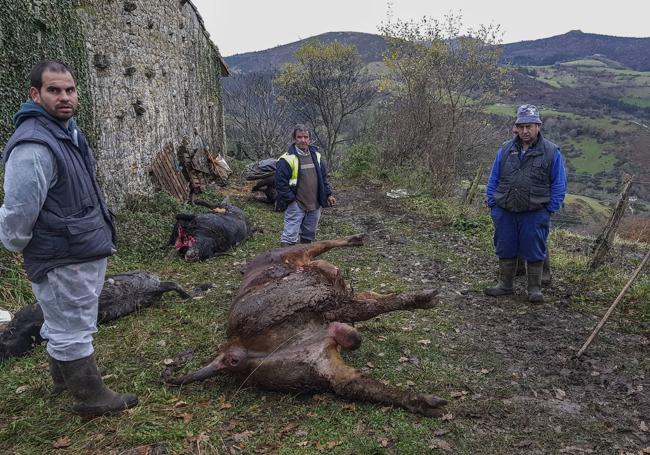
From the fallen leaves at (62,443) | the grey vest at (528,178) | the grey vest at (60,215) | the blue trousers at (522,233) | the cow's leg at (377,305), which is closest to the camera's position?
the grey vest at (60,215)

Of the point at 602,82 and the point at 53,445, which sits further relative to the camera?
the point at 602,82

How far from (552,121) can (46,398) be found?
59.0m

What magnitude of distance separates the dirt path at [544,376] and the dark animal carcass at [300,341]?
52cm

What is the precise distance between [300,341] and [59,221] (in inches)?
65.8

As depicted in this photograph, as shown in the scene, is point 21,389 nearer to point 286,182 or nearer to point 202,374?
point 202,374

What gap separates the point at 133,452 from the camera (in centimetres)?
245

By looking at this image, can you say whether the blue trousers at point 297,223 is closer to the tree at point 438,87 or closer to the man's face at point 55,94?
the man's face at point 55,94

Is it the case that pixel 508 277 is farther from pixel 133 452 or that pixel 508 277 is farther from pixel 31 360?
pixel 31 360

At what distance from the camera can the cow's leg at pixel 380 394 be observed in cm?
284

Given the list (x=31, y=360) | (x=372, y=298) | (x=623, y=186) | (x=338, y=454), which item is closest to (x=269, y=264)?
(x=372, y=298)

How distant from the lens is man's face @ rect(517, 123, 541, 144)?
16.0ft

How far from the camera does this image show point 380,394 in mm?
2871

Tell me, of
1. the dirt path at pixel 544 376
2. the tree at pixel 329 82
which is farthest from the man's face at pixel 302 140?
the tree at pixel 329 82

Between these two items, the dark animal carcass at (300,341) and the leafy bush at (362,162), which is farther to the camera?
the leafy bush at (362,162)
